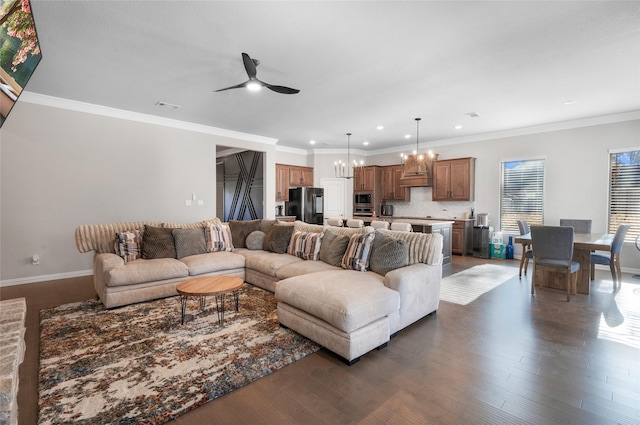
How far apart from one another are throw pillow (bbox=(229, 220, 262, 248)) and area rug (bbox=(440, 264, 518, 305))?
127 inches

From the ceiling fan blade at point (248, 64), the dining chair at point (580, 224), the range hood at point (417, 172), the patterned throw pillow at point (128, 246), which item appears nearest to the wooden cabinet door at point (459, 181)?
the range hood at point (417, 172)

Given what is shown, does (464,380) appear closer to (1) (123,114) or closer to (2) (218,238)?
(2) (218,238)

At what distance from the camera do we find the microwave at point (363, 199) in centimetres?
880

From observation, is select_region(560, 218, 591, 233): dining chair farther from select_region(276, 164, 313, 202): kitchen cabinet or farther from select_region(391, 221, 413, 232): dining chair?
select_region(276, 164, 313, 202): kitchen cabinet

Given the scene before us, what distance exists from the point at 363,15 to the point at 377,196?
6566 mm

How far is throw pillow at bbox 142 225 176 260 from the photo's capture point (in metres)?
4.03

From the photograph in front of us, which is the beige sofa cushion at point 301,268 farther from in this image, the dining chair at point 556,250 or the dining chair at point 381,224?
the dining chair at point 556,250

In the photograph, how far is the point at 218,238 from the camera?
470 centimetres

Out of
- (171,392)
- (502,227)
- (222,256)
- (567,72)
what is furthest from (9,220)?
(502,227)

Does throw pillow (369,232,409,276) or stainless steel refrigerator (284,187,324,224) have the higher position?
stainless steel refrigerator (284,187,324,224)

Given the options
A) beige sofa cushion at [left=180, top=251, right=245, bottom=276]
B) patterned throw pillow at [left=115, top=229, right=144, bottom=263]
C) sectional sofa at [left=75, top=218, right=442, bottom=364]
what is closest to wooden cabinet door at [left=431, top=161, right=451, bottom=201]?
sectional sofa at [left=75, top=218, right=442, bottom=364]

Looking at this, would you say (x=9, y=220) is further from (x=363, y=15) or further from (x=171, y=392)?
(x=363, y=15)

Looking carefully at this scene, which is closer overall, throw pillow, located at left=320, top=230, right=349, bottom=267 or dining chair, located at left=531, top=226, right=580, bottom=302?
throw pillow, located at left=320, top=230, right=349, bottom=267

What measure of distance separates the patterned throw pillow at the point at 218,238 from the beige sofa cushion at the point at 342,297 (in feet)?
7.17
